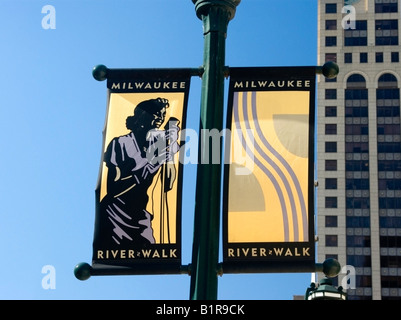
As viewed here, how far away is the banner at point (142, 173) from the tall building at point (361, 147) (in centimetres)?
8779

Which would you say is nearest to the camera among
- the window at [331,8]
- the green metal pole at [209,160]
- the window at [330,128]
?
the green metal pole at [209,160]

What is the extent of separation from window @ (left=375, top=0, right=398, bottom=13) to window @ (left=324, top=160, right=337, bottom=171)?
2095cm

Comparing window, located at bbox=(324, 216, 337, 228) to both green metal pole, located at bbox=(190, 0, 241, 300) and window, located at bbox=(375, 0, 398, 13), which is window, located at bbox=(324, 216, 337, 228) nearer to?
window, located at bbox=(375, 0, 398, 13)

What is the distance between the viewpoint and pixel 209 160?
10.4 meters

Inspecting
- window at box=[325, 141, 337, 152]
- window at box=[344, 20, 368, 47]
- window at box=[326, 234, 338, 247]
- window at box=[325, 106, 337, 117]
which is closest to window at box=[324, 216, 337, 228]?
window at box=[326, 234, 338, 247]

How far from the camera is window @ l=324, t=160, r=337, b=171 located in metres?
104

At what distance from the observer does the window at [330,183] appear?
103 m

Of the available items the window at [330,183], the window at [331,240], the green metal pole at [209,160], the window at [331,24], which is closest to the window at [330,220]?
the window at [331,240]

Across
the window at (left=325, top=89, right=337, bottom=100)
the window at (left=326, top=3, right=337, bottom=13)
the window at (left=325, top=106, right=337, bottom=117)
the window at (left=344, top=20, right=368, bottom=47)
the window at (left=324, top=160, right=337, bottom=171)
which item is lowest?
the window at (left=324, top=160, right=337, bottom=171)

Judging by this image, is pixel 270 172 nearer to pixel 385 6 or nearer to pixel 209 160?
pixel 209 160

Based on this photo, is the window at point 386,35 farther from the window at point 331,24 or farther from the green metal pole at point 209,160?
the green metal pole at point 209,160

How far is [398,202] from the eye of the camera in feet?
333

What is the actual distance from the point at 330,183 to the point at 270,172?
9341cm
